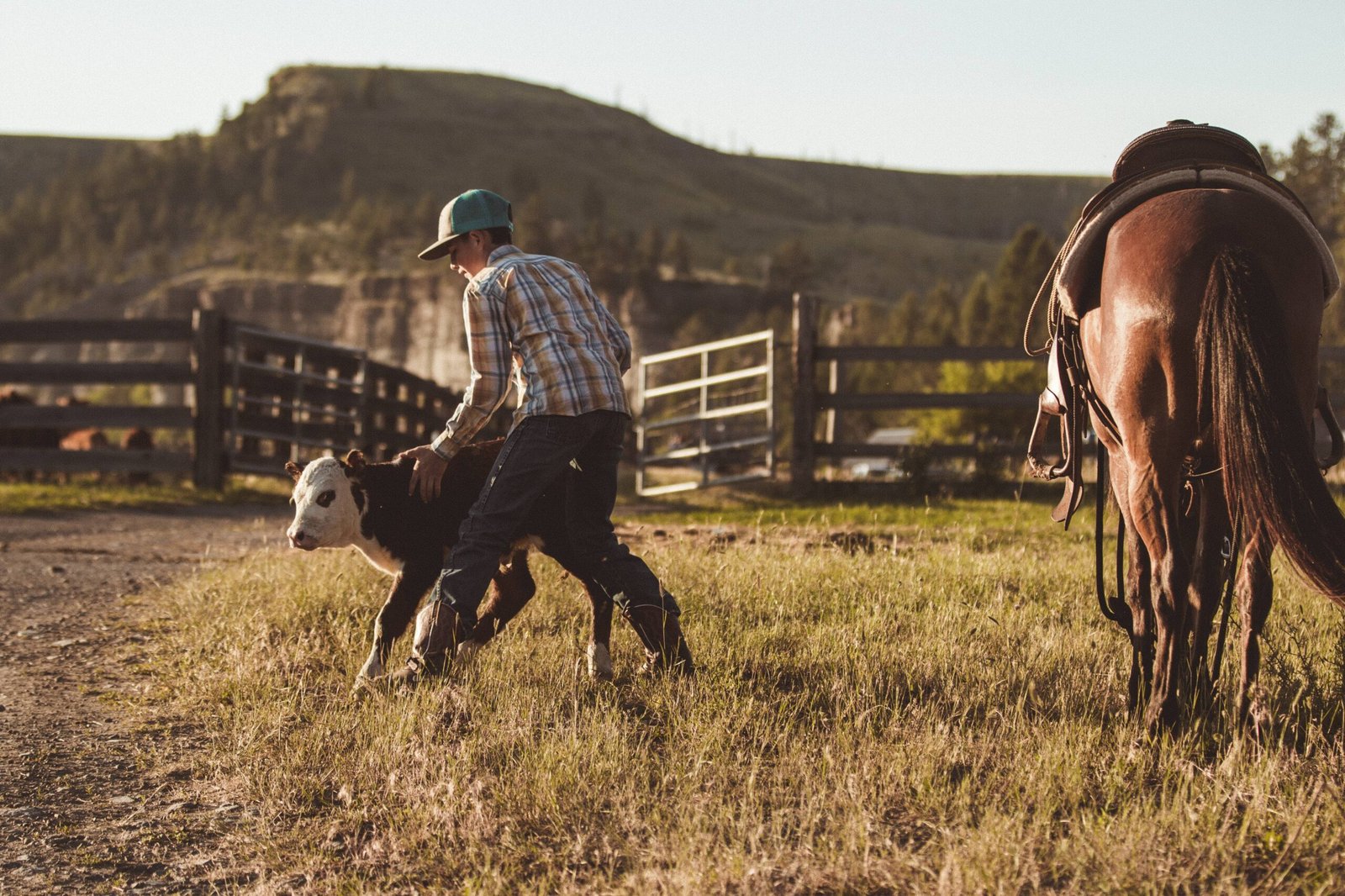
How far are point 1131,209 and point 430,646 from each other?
3.15 m

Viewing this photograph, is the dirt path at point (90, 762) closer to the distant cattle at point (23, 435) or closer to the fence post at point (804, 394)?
the fence post at point (804, 394)

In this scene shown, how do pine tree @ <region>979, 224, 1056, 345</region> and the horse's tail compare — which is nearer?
the horse's tail

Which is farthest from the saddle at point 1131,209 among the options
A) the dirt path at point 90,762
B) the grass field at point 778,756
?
the dirt path at point 90,762

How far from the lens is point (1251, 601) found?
4293 mm

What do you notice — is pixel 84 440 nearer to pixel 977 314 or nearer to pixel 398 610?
pixel 398 610

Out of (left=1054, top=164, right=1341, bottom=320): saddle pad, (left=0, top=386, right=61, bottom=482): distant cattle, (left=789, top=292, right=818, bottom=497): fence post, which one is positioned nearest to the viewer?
(left=1054, top=164, right=1341, bottom=320): saddle pad

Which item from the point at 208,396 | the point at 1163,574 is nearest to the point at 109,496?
the point at 208,396

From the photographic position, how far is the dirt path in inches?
144

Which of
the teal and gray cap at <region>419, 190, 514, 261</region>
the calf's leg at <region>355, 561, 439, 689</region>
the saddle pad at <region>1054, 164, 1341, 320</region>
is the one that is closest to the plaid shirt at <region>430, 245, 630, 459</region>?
the teal and gray cap at <region>419, 190, 514, 261</region>

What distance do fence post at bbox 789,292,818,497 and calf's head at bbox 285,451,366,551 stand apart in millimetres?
8862

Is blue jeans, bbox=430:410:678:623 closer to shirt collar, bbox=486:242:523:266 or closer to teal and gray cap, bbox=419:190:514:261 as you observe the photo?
A: shirt collar, bbox=486:242:523:266

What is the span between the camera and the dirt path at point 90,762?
144 inches

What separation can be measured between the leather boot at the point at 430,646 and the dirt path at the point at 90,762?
0.86 metres

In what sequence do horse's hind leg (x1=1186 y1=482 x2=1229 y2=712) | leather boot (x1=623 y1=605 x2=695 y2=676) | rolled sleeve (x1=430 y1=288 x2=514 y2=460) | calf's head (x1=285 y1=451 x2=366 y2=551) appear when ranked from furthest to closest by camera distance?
1. calf's head (x1=285 y1=451 x2=366 y2=551)
2. leather boot (x1=623 y1=605 x2=695 y2=676)
3. rolled sleeve (x1=430 y1=288 x2=514 y2=460)
4. horse's hind leg (x1=1186 y1=482 x2=1229 y2=712)
